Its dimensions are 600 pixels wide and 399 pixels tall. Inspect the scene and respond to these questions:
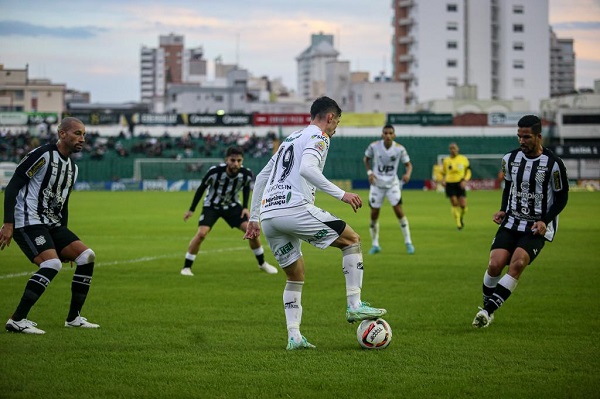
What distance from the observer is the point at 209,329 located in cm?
1052

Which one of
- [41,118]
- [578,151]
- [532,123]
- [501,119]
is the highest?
[501,119]

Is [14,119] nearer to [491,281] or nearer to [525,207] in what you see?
[491,281]

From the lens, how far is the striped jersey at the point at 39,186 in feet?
33.3

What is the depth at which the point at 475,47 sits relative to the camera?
124 meters

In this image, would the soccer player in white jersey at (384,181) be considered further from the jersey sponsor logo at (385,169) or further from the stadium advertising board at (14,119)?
the stadium advertising board at (14,119)

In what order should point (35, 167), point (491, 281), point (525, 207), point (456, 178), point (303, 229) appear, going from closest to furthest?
point (303, 229), point (35, 167), point (525, 207), point (491, 281), point (456, 178)

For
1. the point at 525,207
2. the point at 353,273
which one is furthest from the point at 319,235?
the point at 525,207

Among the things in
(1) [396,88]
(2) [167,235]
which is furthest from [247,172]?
(1) [396,88]

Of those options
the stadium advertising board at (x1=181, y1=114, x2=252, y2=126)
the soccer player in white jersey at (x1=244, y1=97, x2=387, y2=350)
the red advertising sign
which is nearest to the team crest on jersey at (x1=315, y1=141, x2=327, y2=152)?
the soccer player in white jersey at (x1=244, y1=97, x2=387, y2=350)

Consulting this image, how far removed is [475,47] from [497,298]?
117 meters

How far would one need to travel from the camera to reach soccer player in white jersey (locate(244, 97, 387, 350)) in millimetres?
9109

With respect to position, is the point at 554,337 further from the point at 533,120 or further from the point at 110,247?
the point at 110,247

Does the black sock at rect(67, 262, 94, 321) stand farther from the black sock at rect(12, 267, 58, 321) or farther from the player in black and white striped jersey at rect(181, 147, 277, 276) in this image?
the player in black and white striped jersey at rect(181, 147, 277, 276)

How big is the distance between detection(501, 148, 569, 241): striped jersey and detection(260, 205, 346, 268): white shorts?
8.57 ft
